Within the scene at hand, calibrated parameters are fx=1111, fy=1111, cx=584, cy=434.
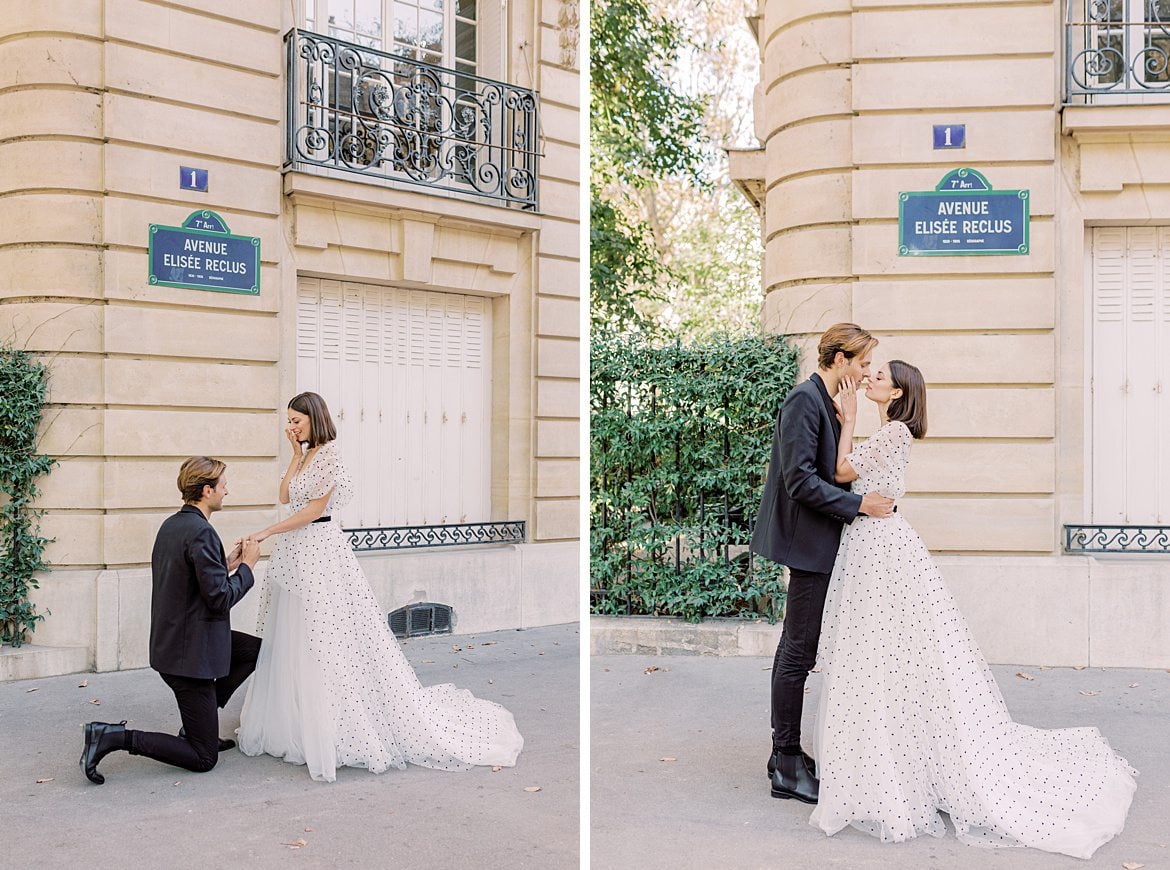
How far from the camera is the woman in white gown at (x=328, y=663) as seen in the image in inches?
186

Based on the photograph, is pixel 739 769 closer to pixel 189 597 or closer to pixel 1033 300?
pixel 189 597

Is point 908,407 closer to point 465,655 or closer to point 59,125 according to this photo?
point 465,655

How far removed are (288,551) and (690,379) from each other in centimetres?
349

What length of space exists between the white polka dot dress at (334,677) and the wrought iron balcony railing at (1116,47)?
530cm

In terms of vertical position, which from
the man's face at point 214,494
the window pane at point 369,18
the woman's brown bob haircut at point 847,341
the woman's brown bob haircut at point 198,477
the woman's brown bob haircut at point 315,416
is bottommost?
the man's face at point 214,494

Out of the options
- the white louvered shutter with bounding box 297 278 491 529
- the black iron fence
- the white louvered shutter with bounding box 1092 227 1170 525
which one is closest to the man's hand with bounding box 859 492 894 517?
the white louvered shutter with bounding box 1092 227 1170 525

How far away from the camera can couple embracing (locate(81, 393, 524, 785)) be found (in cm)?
451

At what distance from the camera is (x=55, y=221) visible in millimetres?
6641

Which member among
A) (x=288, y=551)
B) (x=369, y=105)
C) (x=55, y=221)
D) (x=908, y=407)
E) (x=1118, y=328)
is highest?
(x=369, y=105)

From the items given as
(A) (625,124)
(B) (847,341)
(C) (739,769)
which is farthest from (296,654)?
(A) (625,124)

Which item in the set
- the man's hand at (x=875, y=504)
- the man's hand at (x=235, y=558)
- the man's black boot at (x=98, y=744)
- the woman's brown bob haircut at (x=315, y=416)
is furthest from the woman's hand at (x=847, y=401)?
the man's black boot at (x=98, y=744)

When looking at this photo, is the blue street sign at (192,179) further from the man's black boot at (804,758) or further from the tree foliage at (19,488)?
the man's black boot at (804,758)

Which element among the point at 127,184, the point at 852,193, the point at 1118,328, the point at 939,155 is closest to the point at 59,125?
the point at 127,184

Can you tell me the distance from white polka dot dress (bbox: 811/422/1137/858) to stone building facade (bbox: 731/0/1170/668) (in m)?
2.87
